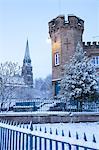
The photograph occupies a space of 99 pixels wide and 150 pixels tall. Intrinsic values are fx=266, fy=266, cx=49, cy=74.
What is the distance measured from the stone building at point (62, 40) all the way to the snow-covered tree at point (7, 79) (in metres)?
3.97

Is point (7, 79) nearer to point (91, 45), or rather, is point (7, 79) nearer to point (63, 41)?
point (63, 41)

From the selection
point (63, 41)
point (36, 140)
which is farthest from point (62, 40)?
point (36, 140)

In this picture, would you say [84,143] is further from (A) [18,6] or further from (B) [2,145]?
(A) [18,6]

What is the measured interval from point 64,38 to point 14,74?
603 centimetres

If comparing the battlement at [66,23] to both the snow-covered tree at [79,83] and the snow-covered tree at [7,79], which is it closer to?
the snow-covered tree at [7,79]

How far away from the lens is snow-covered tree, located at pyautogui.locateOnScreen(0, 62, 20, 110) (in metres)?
21.9

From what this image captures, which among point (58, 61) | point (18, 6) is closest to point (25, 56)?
point (58, 61)

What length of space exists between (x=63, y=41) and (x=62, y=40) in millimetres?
137

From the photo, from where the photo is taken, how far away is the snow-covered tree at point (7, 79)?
21883mm

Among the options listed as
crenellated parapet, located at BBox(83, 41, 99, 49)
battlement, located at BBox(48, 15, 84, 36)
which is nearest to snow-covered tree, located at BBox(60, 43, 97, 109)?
battlement, located at BBox(48, 15, 84, 36)

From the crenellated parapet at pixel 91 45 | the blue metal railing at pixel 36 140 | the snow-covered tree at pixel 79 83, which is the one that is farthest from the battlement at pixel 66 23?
the blue metal railing at pixel 36 140

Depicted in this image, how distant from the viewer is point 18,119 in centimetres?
1467

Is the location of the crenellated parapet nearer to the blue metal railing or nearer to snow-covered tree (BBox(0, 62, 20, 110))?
snow-covered tree (BBox(0, 62, 20, 110))

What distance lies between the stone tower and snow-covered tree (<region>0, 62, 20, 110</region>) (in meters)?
3.97
